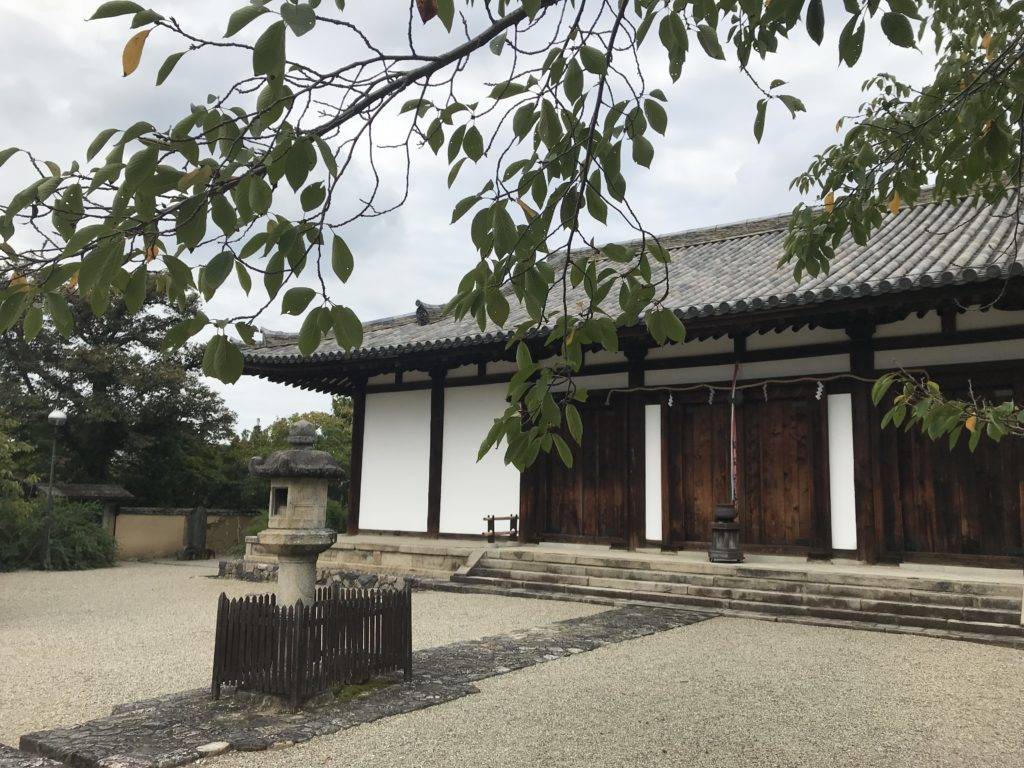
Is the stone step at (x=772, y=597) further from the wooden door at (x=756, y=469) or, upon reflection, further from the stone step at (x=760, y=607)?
the wooden door at (x=756, y=469)

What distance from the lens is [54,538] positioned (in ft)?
47.4

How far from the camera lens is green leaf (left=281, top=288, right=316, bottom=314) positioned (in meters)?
1.62

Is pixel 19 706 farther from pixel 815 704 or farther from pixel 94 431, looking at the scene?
pixel 94 431

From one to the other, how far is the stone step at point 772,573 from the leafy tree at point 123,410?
13046 millimetres

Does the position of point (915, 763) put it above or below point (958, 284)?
below

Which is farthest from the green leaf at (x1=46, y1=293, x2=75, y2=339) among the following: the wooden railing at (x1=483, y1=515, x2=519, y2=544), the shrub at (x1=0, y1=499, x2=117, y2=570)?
the shrub at (x1=0, y1=499, x2=117, y2=570)

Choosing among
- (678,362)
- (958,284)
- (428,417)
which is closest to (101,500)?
(428,417)

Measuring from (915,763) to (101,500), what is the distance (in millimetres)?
17775

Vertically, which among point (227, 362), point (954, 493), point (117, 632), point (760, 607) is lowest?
point (117, 632)

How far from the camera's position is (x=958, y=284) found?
704cm

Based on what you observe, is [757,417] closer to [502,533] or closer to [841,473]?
[841,473]

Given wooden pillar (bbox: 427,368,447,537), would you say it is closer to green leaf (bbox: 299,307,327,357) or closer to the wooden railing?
the wooden railing

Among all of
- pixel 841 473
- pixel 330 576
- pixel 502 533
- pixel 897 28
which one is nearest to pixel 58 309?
pixel 897 28

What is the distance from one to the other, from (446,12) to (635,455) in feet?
28.3
